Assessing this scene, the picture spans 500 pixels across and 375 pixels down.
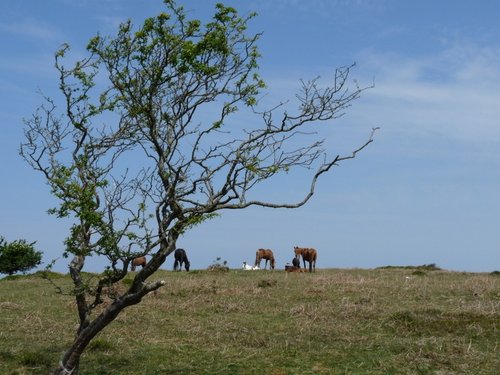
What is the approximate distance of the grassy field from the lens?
1728 centimetres

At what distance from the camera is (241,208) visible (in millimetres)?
15859

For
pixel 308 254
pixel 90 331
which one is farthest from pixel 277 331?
pixel 308 254

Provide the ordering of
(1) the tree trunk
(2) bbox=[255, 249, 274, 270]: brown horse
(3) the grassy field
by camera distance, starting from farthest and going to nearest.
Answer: (2) bbox=[255, 249, 274, 270]: brown horse
(3) the grassy field
(1) the tree trunk

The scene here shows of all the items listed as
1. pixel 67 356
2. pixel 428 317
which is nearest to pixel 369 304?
pixel 428 317

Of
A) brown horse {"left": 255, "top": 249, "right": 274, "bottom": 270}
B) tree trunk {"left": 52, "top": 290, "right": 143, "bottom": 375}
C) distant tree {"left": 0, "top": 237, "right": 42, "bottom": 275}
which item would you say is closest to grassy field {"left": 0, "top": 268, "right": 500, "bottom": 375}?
tree trunk {"left": 52, "top": 290, "right": 143, "bottom": 375}

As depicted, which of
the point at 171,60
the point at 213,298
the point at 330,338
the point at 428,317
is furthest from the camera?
the point at 213,298

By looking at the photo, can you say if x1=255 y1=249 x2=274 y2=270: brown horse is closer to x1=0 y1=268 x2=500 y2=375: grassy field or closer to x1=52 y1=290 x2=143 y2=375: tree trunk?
x1=0 y1=268 x2=500 y2=375: grassy field

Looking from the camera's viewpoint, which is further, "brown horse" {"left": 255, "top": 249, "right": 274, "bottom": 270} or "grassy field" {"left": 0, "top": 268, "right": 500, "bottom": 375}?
"brown horse" {"left": 255, "top": 249, "right": 274, "bottom": 270}

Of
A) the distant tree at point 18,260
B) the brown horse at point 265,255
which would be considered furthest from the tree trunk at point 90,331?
the brown horse at point 265,255

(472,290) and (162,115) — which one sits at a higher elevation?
(162,115)

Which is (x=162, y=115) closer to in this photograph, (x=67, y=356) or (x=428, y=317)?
(x=67, y=356)

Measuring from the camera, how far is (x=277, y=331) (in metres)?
20.5

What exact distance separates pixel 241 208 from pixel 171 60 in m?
3.61

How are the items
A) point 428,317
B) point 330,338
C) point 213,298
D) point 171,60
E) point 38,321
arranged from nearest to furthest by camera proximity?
point 171,60, point 330,338, point 428,317, point 38,321, point 213,298
